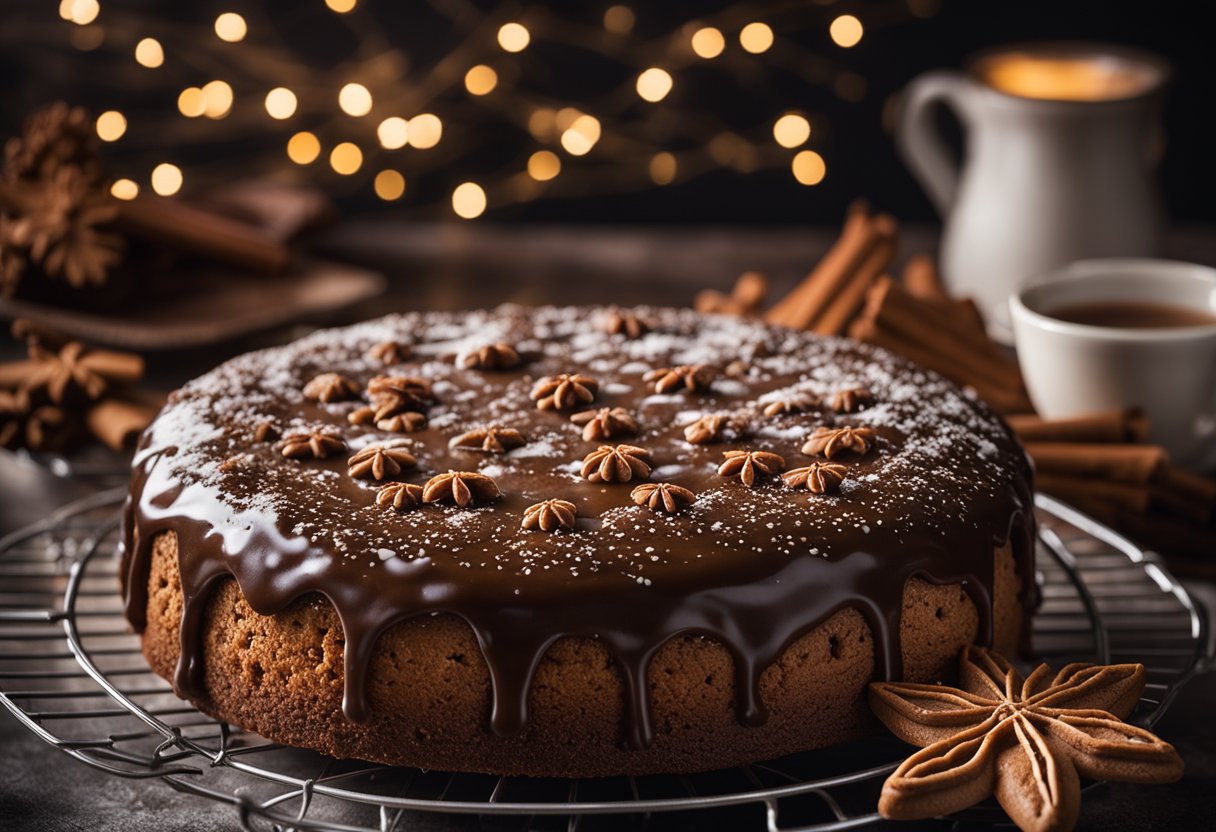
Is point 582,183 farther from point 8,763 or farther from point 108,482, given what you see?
point 8,763

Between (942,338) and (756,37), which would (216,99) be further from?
(942,338)

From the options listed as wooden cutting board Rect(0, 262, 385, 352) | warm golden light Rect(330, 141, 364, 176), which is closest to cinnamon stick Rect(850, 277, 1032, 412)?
wooden cutting board Rect(0, 262, 385, 352)

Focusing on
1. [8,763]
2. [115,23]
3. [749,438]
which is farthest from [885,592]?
[115,23]

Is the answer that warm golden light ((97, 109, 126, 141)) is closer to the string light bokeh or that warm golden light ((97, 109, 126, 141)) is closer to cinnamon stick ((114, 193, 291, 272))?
the string light bokeh

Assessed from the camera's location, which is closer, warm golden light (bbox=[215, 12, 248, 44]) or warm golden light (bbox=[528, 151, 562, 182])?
warm golden light (bbox=[215, 12, 248, 44])

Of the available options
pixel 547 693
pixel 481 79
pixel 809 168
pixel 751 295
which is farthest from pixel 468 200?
pixel 547 693

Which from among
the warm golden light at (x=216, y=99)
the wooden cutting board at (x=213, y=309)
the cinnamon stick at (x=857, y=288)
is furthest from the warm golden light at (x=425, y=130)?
the cinnamon stick at (x=857, y=288)

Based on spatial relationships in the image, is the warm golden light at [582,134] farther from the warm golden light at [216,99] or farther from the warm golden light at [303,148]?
the warm golden light at [216,99]
